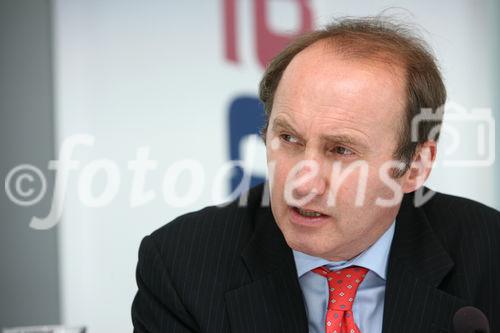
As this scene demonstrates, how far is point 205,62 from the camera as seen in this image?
3.00m

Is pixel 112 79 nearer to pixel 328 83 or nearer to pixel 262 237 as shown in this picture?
pixel 262 237

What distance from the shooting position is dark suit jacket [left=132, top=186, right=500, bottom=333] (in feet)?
5.68

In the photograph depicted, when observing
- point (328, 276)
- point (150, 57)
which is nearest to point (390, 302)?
point (328, 276)

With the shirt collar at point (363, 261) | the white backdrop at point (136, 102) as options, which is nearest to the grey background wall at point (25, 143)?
the white backdrop at point (136, 102)

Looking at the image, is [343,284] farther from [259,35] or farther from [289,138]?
[259,35]

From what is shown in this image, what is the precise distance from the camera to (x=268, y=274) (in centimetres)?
179

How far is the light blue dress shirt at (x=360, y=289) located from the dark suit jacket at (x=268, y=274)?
0.04 meters

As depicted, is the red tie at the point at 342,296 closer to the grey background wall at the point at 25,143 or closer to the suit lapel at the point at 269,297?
the suit lapel at the point at 269,297

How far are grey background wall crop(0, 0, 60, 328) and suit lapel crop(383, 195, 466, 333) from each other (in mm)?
1586

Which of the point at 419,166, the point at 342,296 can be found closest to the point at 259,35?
the point at 419,166

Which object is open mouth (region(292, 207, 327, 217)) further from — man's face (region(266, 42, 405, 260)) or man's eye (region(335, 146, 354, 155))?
man's eye (region(335, 146, 354, 155))

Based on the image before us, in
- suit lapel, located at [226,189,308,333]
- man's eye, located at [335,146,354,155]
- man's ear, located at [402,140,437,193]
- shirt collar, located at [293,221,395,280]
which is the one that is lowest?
suit lapel, located at [226,189,308,333]

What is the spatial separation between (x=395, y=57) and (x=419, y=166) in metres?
0.31

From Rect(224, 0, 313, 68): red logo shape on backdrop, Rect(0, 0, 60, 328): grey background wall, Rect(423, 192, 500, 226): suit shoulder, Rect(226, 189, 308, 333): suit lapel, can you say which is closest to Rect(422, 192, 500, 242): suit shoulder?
Rect(423, 192, 500, 226): suit shoulder
